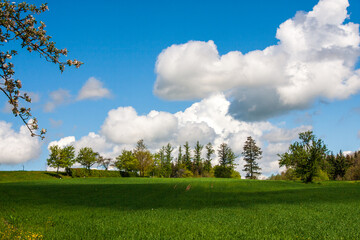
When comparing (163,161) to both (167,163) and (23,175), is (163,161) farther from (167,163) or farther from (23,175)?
(23,175)

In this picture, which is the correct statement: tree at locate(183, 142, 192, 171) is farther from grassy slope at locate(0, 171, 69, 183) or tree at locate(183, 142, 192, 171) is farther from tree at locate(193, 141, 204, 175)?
grassy slope at locate(0, 171, 69, 183)

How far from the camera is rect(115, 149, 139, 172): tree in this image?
112m

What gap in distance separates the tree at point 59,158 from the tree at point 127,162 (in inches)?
842

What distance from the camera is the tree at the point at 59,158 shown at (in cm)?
9506

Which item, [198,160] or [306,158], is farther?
[198,160]

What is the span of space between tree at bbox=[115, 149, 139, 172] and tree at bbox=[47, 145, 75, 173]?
70.1 feet

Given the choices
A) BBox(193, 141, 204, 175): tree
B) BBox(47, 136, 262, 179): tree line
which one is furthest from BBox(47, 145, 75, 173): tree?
BBox(193, 141, 204, 175): tree

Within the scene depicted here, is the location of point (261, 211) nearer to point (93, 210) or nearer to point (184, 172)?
point (93, 210)

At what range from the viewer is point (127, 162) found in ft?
365

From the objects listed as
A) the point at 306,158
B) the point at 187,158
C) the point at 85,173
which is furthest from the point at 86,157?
the point at 306,158

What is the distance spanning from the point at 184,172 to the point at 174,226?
10405 centimetres

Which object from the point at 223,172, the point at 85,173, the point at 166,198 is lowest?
the point at 85,173

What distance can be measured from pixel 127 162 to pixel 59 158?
24795 mm

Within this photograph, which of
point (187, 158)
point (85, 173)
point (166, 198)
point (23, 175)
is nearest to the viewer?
point (166, 198)
